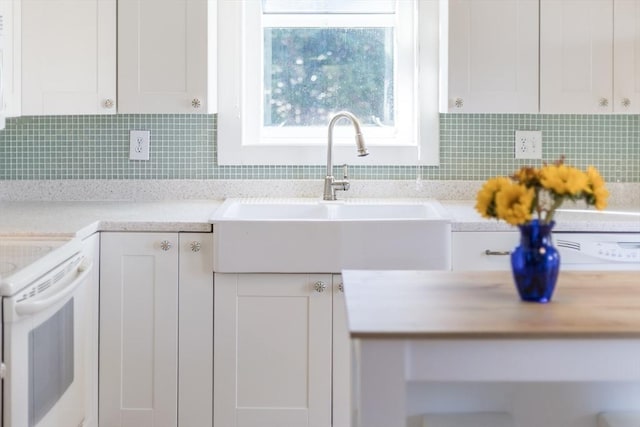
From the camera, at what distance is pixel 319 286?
265 cm

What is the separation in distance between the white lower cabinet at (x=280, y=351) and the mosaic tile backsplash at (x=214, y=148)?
79 cm

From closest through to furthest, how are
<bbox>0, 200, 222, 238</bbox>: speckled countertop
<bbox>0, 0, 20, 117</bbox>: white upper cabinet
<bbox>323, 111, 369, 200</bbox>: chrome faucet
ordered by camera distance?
<bbox>0, 200, 222, 238</bbox>: speckled countertop, <bbox>0, 0, 20, 117</bbox>: white upper cabinet, <bbox>323, 111, 369, 200</bbox>: chrome faucet

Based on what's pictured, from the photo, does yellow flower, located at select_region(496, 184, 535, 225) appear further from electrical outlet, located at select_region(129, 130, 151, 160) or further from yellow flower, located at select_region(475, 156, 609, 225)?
electrical outlet, located at select_region(129, 130, 151, 160)

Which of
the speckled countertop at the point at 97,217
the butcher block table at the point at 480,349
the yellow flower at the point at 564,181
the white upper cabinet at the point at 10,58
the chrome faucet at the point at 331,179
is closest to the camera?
the butcher block table at the point at 480,349

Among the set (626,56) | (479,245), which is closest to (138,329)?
(479,245)

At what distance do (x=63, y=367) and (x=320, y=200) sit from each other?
4.34 feet

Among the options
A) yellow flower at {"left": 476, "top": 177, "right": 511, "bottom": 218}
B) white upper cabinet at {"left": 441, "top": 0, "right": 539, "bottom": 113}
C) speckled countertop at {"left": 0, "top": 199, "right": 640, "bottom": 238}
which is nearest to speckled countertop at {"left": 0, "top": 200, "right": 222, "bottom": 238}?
speckled countertop at {"left": 0, "top": 199, "right": 640, "bottom": 238}

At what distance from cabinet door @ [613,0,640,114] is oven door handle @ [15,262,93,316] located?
2016 mm

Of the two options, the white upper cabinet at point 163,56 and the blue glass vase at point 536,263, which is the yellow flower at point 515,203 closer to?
the blue glass vase at point 536,263

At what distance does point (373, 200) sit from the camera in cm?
326

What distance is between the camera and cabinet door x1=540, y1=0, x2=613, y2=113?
294cm

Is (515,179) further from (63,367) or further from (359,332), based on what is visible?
(63,367)

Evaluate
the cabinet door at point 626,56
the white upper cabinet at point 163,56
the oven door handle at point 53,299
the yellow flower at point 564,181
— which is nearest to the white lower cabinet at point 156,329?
the oven door handle at point 53,299

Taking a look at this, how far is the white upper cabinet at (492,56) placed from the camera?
293cm
